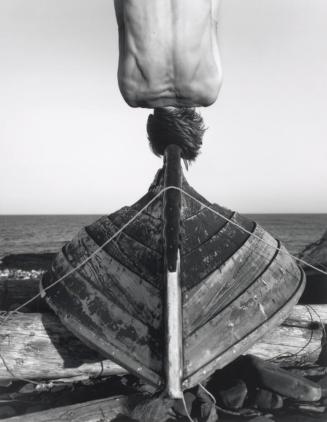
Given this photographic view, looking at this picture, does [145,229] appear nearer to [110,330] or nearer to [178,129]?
[110,330]

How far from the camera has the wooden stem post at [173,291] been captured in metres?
3.76

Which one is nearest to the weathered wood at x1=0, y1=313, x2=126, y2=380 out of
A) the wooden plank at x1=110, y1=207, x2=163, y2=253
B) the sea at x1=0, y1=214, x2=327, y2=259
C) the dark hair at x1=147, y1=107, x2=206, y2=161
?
the wooden plank at x1=110, y1=207, x2=163, y2=253

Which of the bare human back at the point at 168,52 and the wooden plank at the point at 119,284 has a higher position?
the bare human back at the point at 168,52

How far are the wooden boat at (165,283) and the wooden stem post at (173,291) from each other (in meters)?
0.02

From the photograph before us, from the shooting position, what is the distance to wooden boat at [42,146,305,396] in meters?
4.03

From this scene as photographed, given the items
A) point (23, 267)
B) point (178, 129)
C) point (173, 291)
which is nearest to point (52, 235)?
point (23, 267)

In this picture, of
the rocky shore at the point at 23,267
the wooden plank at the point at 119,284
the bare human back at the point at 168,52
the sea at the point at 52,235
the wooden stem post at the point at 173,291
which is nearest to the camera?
the wooden stem post at the point at 173,291

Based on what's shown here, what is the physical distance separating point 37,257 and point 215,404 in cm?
2074

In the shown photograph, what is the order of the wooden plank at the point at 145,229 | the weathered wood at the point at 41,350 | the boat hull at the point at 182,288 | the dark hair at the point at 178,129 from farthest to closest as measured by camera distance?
the dark hair at the point at 178,129, the weathered wood at the point at 41,350, the wooden plank at the point at 145,229, the boat hull at the point at 182,288

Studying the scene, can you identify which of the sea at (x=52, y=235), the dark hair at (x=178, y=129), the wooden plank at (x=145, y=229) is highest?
the dark hair at (x=178, y=129)

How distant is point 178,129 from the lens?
574 cm

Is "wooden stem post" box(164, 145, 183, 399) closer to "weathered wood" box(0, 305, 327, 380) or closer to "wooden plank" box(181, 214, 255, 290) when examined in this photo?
"wooden plank" box(181, 214, 255, 290)

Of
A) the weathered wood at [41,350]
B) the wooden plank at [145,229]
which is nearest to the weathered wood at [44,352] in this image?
the weathered wood at [41,350]

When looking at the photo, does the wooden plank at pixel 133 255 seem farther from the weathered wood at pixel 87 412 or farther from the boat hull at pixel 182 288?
the weathered wood at pixel 87 412
